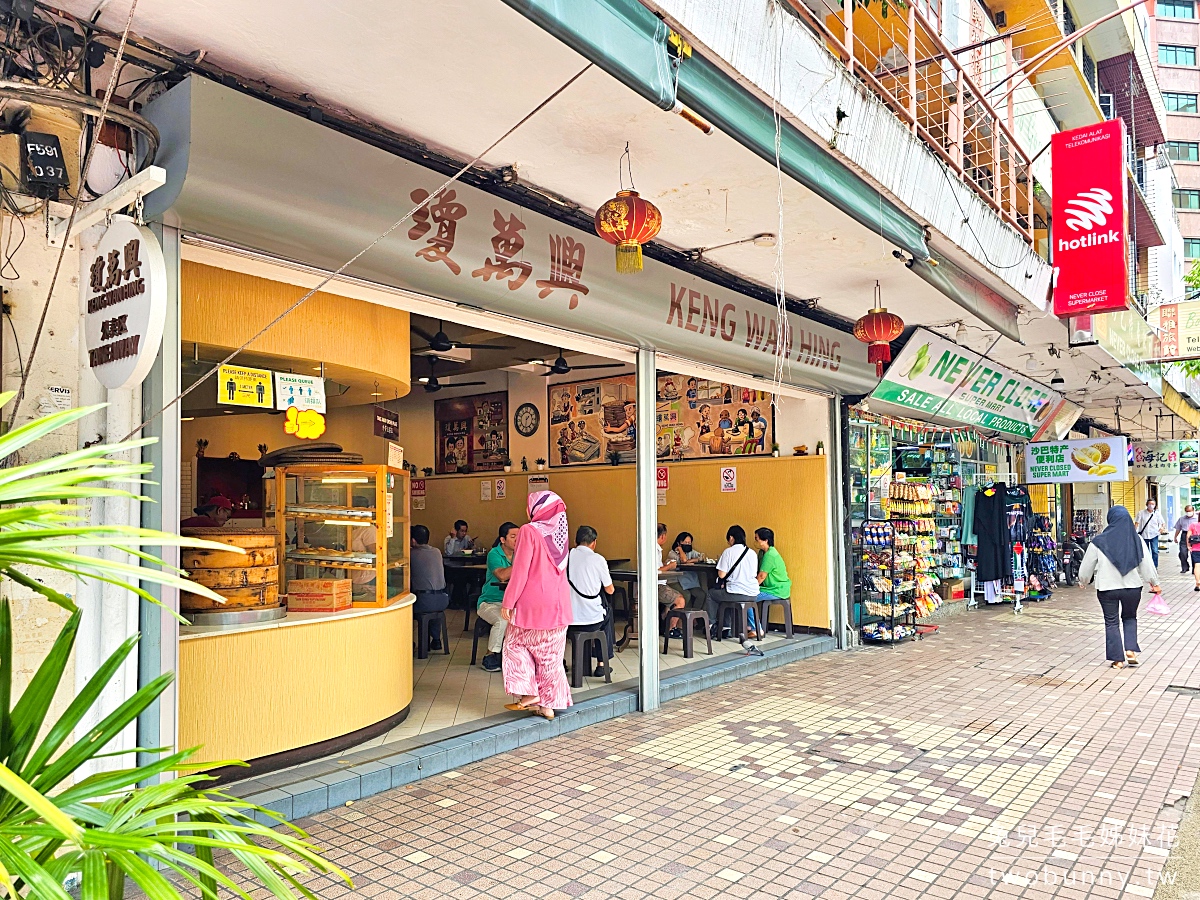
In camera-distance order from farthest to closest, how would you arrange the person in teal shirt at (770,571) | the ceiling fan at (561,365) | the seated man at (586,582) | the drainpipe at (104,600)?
the ceiling fan at (561,365)
the person in teal shirt at (770,571)
the seated man at (586,582)
the drainpipe at (104,600)

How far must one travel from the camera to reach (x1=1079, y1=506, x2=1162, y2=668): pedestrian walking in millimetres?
7785

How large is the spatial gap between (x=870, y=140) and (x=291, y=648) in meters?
4.61

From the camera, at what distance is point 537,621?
559cm

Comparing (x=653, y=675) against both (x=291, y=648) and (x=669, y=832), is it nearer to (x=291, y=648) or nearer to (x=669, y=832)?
(x=669, y=832)

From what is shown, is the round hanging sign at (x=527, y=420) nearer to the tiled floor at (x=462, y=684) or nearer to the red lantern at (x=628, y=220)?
the tiled floor at (x=462, y=684)

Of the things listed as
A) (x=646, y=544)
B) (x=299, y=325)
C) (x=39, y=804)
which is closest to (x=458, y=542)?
(x=646, y=544)

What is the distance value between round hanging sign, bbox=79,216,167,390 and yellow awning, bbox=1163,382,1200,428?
16.5 meters

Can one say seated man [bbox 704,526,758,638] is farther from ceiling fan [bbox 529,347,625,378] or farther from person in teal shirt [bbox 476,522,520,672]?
ceiling fan [bbox 529,347,625,378]

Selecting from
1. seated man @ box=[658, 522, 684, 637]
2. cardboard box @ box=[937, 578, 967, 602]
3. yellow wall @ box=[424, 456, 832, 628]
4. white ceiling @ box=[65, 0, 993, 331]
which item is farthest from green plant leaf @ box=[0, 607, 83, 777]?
cardboard box @ box=[937, 578, 967, 602]

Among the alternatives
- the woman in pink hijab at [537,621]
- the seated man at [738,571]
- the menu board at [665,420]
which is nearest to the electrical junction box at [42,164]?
the woman in pink hijab at [537,621]

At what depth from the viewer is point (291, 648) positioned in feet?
15.5

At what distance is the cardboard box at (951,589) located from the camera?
1235 centimetres

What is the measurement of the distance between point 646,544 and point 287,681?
2.80 meters

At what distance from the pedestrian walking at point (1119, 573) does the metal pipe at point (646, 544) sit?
434 centimetres
